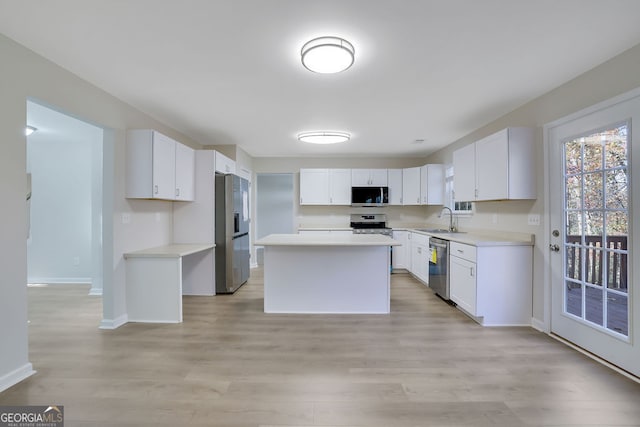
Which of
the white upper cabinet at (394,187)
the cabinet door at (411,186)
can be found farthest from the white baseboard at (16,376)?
the cabinet door at (411,186)

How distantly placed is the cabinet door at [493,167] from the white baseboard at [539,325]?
4.34ft

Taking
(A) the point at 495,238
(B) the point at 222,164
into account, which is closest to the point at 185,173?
(B) the point at 222,164

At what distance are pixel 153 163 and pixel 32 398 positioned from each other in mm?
2181

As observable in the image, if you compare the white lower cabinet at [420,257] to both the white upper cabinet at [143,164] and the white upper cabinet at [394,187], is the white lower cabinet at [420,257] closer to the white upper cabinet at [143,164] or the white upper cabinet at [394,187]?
the white upper cabinet at [394,187]

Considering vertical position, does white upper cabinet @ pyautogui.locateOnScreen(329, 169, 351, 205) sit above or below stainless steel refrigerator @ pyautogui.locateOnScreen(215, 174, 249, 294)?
above

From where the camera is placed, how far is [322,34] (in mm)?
1857

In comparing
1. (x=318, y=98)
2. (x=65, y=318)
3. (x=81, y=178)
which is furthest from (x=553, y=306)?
(x=81, y=178)

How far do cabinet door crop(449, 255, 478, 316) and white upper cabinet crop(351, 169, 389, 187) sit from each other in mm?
2504

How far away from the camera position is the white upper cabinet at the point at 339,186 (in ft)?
18.8

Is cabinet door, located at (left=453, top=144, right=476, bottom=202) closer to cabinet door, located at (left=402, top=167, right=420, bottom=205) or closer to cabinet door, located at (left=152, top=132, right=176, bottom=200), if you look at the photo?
cabinet door, located at (left=402, top=167, right=420, bottom=205)

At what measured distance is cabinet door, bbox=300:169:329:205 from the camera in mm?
5754

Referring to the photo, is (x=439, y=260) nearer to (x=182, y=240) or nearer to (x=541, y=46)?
(x=541, y=46)

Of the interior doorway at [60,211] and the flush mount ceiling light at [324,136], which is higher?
the flush mount ceiling light at [324,136]

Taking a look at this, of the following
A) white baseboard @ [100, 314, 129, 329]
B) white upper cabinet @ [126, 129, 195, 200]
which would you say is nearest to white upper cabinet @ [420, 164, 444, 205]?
white upper cabinet @ [126, 129, 195, 200]
